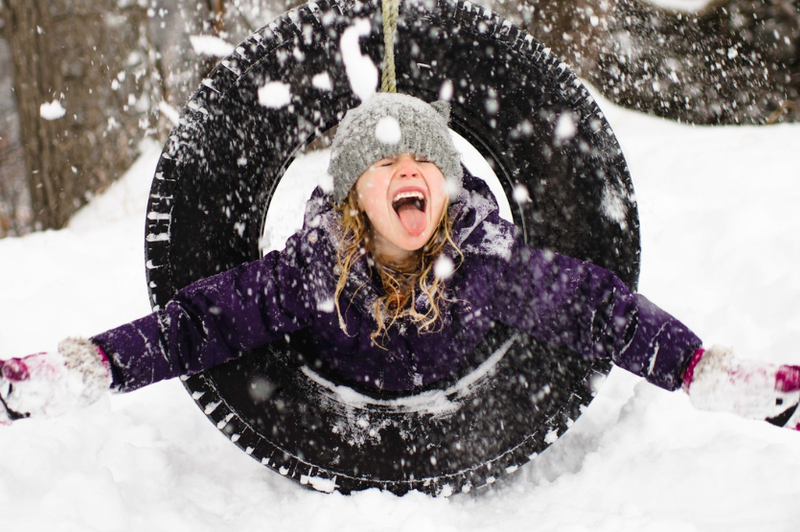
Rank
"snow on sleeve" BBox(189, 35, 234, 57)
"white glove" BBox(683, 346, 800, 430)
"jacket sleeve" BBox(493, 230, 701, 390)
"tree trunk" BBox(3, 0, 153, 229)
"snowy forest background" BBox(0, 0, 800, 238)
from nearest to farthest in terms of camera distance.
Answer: "white glove" BBox(683, 346, 800, 430) < "jacket sleeve" BBox(493, 230, 701, 390) < "tree trunk" BBox(3, 0, 153, 229) < "snowy forest background" BBox(0, 0, 800, 238) < "snow on sleeve" BBox(189, 35, 234, 57)

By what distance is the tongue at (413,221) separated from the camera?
1.33 metres

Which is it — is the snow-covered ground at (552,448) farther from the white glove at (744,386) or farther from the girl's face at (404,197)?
the girl's face at (404,197)

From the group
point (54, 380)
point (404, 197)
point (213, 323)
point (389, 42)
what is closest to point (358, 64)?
point (389, 42)

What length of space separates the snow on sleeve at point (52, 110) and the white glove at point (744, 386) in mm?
3516

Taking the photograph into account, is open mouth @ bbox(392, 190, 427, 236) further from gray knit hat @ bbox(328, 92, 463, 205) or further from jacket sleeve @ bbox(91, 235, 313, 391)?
jacket sleeve @ bbox(91, 235, 313, 391)

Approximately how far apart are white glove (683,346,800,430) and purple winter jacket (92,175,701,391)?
0.12m

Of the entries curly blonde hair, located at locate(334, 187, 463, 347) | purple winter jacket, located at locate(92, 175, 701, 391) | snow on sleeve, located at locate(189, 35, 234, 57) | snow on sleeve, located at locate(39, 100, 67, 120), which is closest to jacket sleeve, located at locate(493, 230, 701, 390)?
purple winter jacket, located at locate(92, 175, 701, 391)

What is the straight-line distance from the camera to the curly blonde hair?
4.71 feet

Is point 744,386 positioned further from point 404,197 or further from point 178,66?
point 178,66

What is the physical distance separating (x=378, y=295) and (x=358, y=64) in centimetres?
59

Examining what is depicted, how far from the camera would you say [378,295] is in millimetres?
1468

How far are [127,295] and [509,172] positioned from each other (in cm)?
186

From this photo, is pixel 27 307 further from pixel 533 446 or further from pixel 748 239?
pixel 748 239

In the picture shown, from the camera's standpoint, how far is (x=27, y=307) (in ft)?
8.07
